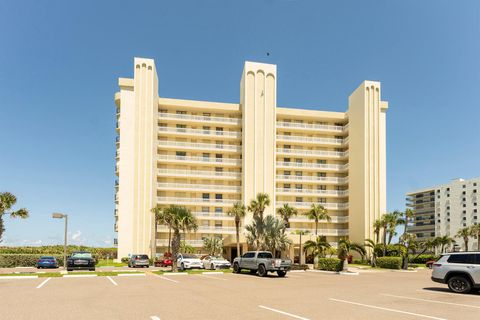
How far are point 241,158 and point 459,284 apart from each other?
5299 cm

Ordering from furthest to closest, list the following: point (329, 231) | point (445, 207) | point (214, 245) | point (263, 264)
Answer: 1. point (445, 207)
2. point (329, 231)
3. point (214, 245)
4. point (263, 264)

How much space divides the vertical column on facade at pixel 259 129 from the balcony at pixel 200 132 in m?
2.95

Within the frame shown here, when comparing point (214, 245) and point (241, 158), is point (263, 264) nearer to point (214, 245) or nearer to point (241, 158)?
point (214, 245)

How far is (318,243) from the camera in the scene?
4459 centimetres

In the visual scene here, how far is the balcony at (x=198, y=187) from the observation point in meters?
67.1

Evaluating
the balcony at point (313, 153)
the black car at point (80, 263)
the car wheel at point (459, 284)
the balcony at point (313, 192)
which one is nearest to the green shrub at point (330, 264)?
the car wheel at point (459, 284)

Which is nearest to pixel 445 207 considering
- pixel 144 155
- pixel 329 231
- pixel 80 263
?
pixel 329 231

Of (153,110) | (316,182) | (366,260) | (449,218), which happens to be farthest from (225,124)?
(449,218)

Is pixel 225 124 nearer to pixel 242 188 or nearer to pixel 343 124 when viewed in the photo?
pixel 242 188

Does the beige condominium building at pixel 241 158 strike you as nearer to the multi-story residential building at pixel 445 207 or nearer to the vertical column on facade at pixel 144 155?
the vertical column on facade at pixel 144 155

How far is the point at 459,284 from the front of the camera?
1908cm

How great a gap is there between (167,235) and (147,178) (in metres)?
10.2

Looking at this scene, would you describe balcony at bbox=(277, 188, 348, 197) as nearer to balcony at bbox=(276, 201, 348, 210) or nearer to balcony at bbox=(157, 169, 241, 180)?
balcony at bbox=(276, 201, 348, 210)

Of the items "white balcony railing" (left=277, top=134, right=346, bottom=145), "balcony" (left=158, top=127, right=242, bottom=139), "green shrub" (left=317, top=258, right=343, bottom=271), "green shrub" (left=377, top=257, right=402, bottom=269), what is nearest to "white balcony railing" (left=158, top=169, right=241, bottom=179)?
"balcony" (left=158, top=127, right=242, bottom=139)
